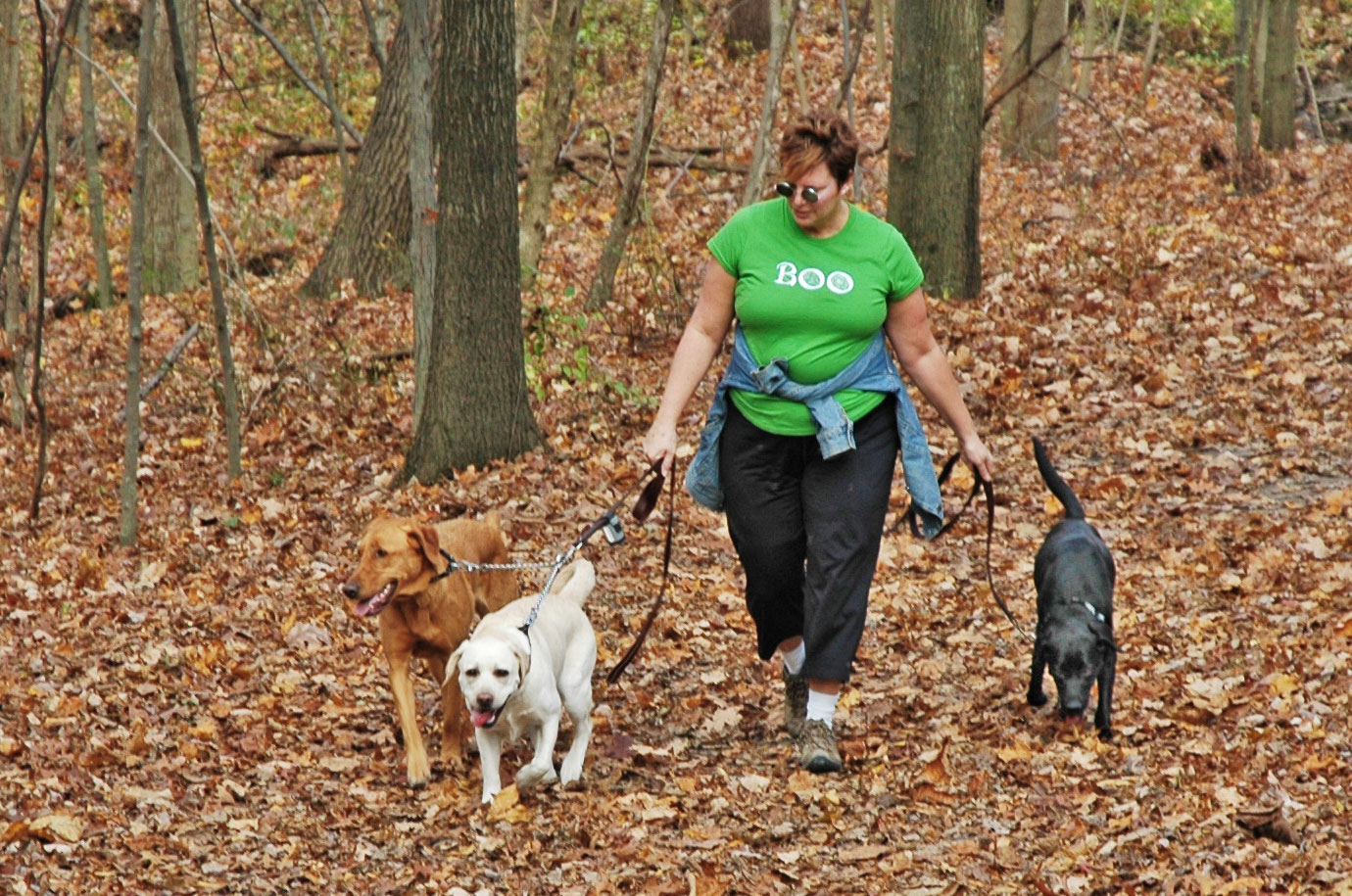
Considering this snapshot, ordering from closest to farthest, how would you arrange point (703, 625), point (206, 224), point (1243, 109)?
point (703, 625) < point (206, 224) < point (1243, 109)

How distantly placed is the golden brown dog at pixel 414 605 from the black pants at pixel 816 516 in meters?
1.29

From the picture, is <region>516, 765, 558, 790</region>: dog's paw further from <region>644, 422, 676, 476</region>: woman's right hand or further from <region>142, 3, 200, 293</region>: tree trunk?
<region>142, 3, 200, 293</region>: tree trunk

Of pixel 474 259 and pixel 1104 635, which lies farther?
pixel 474 259

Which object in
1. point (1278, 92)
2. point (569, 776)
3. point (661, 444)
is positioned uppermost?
point (1278, 92)

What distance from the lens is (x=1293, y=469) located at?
8.95 meters

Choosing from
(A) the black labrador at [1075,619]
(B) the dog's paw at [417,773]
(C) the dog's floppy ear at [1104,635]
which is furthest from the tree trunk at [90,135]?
(C) the dog's floppy ear at [1104,635]

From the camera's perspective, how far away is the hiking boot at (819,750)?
18.5 feet

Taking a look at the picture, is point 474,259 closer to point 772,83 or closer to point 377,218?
point 772,83

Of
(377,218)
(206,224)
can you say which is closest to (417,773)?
(206,224)

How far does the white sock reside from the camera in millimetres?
5672

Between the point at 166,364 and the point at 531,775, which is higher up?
the point at 166,364

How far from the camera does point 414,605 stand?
6.04 meters

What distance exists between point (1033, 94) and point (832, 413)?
661 inches

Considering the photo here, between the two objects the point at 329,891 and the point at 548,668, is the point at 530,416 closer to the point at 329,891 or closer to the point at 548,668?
the point at 548,668
